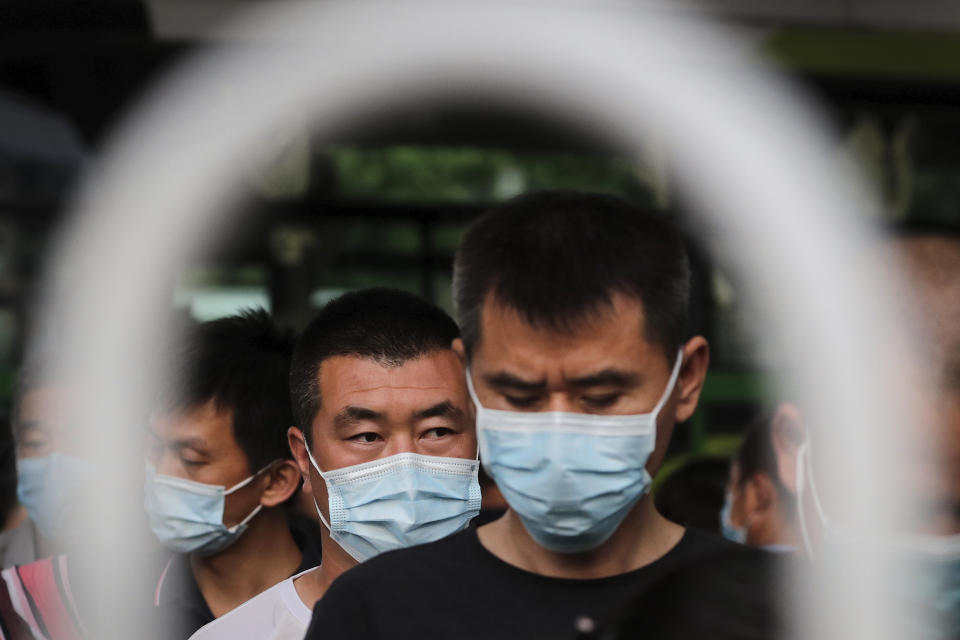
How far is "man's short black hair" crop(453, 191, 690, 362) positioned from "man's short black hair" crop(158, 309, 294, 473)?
3.57 feet

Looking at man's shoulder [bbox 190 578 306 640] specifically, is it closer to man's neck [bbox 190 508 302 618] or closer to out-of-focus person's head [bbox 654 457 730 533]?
man's neck [bbox 190 508 302 618]

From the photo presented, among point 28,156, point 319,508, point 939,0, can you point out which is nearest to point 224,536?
point 319,508

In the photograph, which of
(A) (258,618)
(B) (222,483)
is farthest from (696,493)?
(A) (258,618)

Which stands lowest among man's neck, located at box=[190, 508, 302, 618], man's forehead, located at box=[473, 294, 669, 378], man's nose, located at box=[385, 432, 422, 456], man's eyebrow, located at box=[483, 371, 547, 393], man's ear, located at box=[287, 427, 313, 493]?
man's neck, located at box=[190, 508, 302, 618]

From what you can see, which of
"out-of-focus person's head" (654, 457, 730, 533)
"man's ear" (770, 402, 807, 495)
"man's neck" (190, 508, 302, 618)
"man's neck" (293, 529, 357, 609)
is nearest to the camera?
"man's ear" (770, 402, 807, 495)

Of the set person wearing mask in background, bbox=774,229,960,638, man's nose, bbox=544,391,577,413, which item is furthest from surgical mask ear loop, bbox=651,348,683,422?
person wearing mask in background, bbox=774,229,960,638

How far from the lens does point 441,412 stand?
→ 1.86 m

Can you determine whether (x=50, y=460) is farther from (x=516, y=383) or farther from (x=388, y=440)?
(x=516, y=383)

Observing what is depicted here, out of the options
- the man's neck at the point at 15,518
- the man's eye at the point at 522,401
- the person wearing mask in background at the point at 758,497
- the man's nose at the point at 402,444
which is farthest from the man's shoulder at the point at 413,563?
the man's neck at the point at 15,518

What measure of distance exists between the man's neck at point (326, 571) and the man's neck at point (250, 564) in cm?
35

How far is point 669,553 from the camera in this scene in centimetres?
139

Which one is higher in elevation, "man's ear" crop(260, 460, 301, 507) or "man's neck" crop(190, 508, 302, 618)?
"man's ear" crop(260, 460, 301, 507)

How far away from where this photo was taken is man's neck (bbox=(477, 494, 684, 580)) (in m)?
1.37

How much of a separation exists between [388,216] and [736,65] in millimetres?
1429
